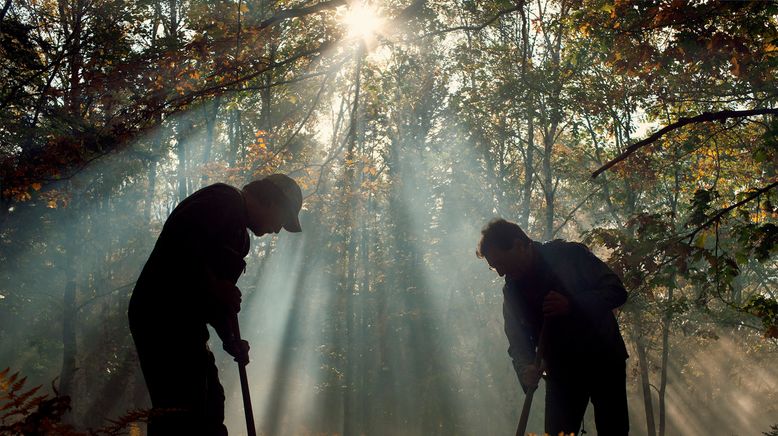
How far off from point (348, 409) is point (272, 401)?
5.70 meters

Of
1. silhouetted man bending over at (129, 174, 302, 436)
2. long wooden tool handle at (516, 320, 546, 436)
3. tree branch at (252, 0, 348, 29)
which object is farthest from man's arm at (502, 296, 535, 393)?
tree branch at (252, 0, 348, 29)

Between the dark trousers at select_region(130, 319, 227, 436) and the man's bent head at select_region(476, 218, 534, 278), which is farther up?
the man's bent head at select_region(476, 218, 534, 278)

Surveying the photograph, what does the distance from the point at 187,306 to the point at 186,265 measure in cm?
21

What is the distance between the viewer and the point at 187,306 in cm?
326

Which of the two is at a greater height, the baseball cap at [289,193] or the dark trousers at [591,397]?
the baseball cap at [289,193]

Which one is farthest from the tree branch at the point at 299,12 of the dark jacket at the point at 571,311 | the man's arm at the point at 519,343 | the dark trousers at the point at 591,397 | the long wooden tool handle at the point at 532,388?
the dark trousers at the point at 591,397

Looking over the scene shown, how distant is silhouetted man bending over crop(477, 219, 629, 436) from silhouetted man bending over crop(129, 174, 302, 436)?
1.61m

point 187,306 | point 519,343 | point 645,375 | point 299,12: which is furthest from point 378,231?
point 187,306

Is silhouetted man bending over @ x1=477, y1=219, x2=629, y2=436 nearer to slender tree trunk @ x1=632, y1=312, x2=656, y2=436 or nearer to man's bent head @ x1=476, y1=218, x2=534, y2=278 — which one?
man's bent head @ x1=476, y1=218, x2=534, y2=278

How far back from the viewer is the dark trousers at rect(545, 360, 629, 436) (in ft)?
12.8

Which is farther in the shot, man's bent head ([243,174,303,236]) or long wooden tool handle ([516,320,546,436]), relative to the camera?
long wooden tool handle ([516,320,546,436])

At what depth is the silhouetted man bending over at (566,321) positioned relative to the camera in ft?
12.8

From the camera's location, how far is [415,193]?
30.2 meters

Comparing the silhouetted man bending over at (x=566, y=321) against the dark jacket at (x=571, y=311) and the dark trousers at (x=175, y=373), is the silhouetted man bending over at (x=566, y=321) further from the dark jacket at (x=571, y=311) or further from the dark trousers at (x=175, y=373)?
the dark trousers at (x=175, y=373)
